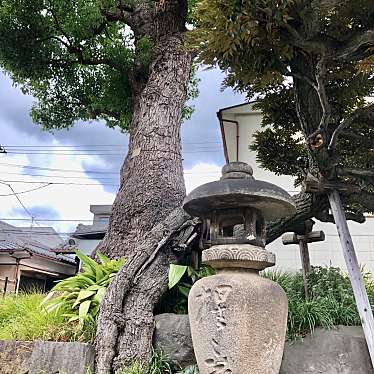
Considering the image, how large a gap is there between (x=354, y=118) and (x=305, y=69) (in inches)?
22.0

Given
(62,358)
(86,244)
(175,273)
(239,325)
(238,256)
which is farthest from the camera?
(86,244)

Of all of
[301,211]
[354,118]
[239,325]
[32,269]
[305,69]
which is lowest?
[239,325]

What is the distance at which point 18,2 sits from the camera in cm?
574

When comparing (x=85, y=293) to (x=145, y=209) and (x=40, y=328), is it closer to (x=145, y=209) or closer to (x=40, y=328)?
(x=40, y=328)

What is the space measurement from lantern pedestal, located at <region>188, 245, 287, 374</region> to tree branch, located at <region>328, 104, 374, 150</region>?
1.25m

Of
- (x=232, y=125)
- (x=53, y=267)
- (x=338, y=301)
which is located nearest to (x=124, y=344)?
(x=338, y=301)

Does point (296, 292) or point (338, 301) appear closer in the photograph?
point (338, 301)

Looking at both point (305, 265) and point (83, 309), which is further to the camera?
point (305, 265)

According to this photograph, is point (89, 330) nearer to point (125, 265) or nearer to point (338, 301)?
point (125, 265)

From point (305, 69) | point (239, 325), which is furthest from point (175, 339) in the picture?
point (305, 69)

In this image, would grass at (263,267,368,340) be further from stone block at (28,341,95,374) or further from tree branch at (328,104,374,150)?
stone block at (28,341,95,374)

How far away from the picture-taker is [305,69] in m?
3.20

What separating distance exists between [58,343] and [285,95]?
3.03m

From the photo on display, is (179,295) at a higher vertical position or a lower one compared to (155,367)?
higher
